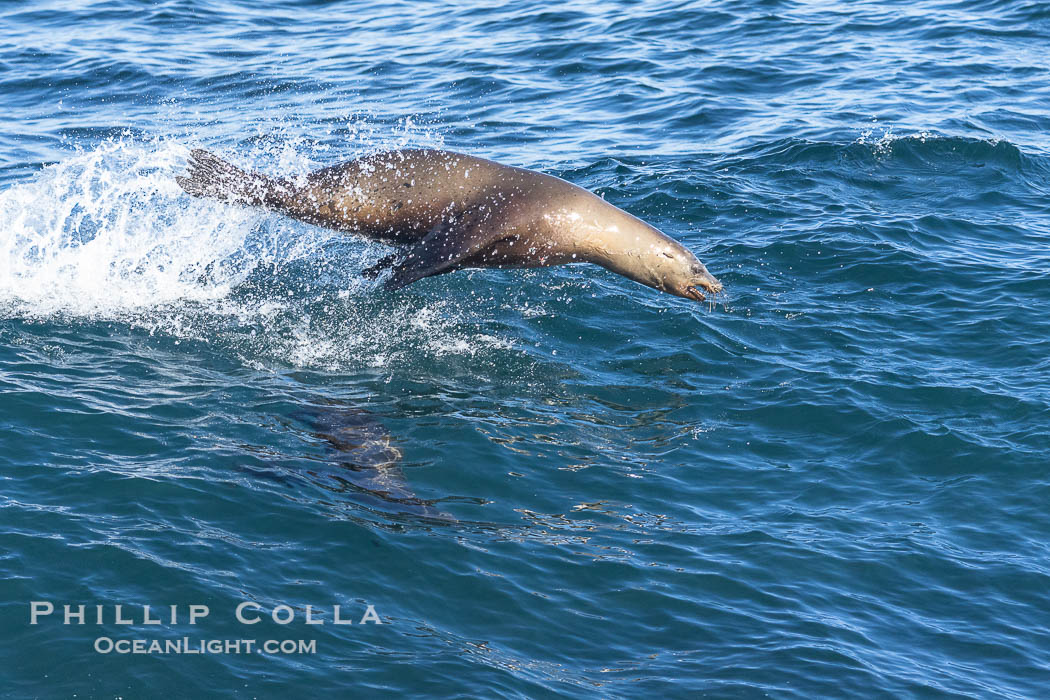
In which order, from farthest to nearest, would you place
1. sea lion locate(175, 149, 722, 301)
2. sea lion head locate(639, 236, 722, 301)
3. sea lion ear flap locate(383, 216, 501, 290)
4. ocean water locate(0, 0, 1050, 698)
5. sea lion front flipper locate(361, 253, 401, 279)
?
sea lion front flipper locate(361, 253, 401, 279) → sea lion head locate(639, 236, 722, 301) → sea lion locate(175, 149, 722, 301) → sea lion ear flap locate(383, 216, 501, 290) → ocean water locate(0, 0, 1050, 698)

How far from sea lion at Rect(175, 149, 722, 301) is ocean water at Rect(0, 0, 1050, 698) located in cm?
79

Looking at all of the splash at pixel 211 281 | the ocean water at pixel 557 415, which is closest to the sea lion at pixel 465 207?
the splash at pixel 211 281

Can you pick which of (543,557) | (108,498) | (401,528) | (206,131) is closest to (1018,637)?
(543,557)

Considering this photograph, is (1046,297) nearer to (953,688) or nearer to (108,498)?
(953,688)

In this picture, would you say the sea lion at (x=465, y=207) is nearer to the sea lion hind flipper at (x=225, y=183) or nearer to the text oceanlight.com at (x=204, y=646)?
the sea lion hind flipper at (x=225, y=183)

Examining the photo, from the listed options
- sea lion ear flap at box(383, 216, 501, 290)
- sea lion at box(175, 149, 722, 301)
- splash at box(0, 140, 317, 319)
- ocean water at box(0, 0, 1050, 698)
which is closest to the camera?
ocean water at box(0, 0, 1050, 698)

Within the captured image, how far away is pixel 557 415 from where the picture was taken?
33.1ft

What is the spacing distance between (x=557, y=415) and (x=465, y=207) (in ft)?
7.61

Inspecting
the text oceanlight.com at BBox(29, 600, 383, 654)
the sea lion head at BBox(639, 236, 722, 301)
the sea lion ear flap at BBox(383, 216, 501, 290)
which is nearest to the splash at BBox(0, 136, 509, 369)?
the sea lion ear flap at BBox(383, 216, 501, 290)

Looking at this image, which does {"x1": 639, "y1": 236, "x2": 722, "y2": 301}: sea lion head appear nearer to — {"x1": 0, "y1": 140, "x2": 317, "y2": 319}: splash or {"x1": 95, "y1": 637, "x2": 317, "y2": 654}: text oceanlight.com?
{"x1": 0, "y1": 140, "x2": 317, "y2": 319}: splash

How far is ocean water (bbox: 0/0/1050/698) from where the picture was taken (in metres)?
7.23

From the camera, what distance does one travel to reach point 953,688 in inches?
279

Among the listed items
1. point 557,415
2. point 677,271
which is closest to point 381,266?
point 557,415

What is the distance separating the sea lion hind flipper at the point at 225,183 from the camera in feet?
36.4
